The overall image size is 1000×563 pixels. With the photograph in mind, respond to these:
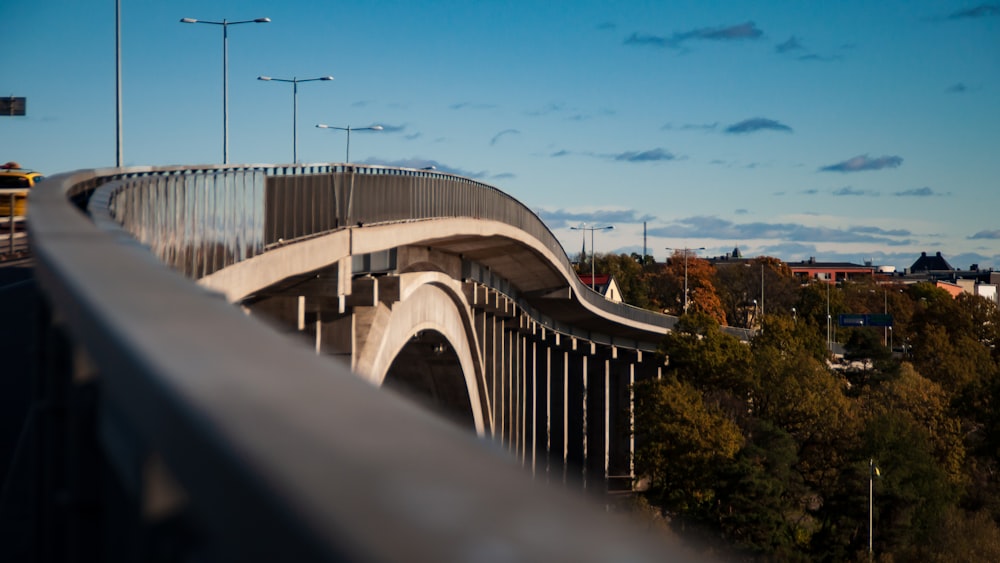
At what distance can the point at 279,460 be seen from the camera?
3.68ft

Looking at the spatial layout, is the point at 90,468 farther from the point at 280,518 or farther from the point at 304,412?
the point at 280,518

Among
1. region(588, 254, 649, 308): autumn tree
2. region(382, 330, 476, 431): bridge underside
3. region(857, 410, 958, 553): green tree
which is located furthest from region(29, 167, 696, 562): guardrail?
region(588, 254, 649, 308): autumn tree

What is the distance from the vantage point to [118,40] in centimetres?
2869

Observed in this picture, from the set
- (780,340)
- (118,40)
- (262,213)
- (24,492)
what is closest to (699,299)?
(780,340)

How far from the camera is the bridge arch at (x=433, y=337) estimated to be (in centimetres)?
2561

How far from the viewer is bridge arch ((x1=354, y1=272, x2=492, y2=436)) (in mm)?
25609

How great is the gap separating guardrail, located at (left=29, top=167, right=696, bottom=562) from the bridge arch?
2196 centimetres

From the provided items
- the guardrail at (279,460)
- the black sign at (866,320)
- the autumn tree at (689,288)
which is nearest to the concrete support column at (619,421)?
the autumn tree at (689,288)

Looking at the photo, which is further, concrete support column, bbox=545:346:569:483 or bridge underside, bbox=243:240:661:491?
concrete support column, bbox=545:346:569:483

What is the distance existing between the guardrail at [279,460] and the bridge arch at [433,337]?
22.0 meters

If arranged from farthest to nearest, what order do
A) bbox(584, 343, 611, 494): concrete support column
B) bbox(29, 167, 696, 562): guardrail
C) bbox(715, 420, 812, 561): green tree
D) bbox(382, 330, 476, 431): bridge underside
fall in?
bbox(584, 343, 611, 494): concrete support column, bbox(715, 420, 812, 561): green tree, bbox(382, 330, 476, 431): bridge underside, bbox(29, 167, 696, 562): guardrail

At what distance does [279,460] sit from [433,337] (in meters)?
34.5

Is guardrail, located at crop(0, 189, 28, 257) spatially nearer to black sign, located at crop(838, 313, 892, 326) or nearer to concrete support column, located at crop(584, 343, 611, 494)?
concrete support column, located at crop(584, 343, 611, 494)

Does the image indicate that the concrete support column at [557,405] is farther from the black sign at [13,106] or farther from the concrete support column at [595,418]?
the black sign at [13,106]
